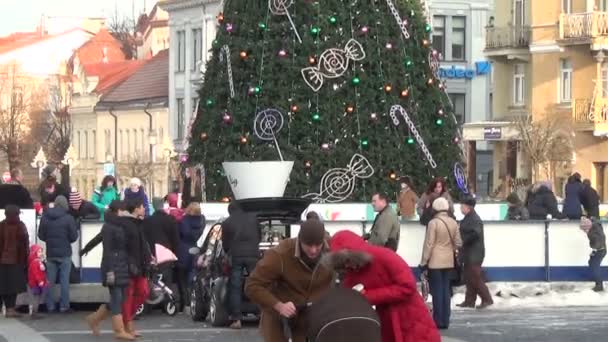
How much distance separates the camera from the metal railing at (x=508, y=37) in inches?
2539

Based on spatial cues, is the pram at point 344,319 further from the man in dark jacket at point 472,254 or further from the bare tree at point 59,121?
the bare tree at point 59,121

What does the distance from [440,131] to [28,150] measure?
7557 centimetres

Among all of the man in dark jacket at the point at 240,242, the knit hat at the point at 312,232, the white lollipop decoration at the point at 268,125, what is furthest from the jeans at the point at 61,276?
the knit hat at the point at 312,232

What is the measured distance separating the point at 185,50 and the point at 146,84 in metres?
10.9

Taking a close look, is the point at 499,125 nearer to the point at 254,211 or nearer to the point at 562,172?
the point at 562,172

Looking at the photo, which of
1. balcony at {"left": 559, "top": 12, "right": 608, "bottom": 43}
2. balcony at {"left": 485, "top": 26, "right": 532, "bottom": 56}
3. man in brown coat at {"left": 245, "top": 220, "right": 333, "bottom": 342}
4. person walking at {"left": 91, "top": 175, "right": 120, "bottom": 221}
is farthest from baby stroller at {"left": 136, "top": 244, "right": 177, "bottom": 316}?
balcony at {"left": 485, "top": 26, "right": 532, "bottom": 56}

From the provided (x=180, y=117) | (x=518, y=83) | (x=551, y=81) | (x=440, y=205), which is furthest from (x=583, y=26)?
(x=440, y=205)

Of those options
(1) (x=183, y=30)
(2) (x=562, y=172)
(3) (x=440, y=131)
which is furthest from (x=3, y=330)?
(1) (x=183, y=30)

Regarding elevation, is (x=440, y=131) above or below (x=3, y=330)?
above

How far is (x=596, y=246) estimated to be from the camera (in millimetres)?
28250

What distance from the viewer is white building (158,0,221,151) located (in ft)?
269

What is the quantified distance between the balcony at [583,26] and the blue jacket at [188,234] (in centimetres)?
3611

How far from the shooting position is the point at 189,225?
2678 cm

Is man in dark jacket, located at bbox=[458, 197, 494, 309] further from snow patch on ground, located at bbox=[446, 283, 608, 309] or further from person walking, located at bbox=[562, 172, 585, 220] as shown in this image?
person walking, located at bbox=[562, 172, 585, 220]
